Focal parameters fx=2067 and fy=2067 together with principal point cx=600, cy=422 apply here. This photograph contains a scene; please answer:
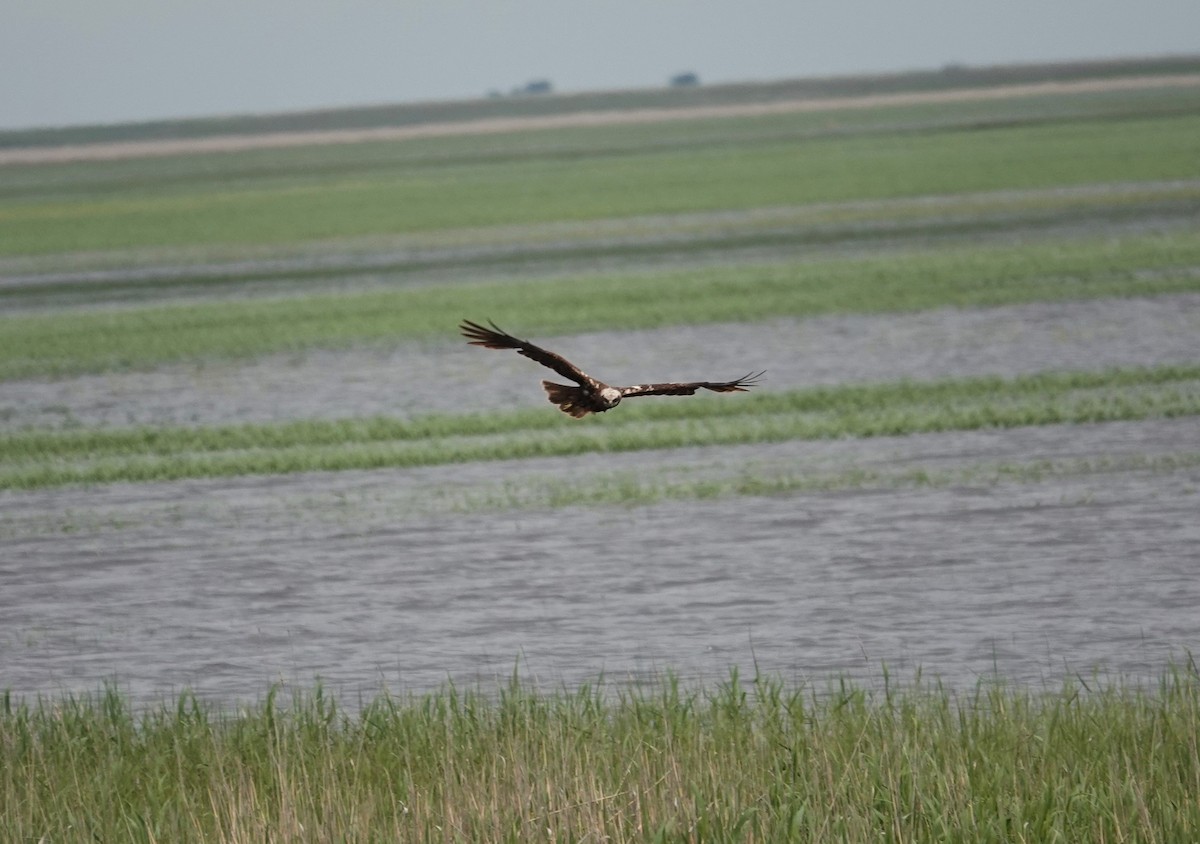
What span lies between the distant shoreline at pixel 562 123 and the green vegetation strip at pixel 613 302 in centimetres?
12370

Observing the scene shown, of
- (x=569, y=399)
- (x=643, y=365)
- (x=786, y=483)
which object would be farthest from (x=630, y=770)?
(x=643, y=365)

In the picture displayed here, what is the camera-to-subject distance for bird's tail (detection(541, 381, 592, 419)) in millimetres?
6715

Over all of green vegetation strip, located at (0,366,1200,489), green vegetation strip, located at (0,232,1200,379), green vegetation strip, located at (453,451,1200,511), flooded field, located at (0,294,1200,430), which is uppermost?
green vegetation strip, located at (0,232,1200,379)

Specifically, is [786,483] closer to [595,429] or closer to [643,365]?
[595,429]

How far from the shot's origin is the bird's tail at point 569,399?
22.0 feet

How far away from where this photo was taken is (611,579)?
1642 centimetres

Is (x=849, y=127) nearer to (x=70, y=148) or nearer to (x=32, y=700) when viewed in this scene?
(x=70, y=148)

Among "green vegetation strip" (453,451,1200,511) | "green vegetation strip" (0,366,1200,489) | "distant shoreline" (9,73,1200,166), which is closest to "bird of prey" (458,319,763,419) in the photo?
"green vegetation strip" (453,451,1200,511)

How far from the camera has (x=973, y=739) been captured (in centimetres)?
998

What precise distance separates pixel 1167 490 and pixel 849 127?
111 metres

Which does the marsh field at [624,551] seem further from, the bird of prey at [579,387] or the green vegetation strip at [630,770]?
the bird of prey at [579,387]

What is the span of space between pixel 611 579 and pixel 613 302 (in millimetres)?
23379

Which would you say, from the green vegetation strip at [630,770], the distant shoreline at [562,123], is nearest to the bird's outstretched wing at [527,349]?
the green vegetation strip at [630,770]

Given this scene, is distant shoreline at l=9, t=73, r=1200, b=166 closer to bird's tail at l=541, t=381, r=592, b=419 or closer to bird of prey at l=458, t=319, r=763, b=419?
bird's tail at l=541, t=381, r=592, b=419
